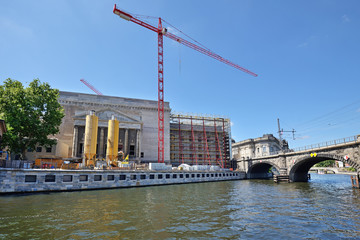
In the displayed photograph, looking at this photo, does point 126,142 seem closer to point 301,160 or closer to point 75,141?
point 75,141

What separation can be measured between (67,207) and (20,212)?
380cm

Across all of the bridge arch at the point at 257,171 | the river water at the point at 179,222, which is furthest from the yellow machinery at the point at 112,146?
the bridge arch at the point at 257,171

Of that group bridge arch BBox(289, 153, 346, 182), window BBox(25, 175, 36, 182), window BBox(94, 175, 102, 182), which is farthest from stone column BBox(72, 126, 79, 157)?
bridge arch BBox(289, 153, 346, 182)

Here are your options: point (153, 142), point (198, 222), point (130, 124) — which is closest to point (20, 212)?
point (198, 222)

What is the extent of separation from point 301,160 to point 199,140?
4697 cm

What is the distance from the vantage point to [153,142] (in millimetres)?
79625

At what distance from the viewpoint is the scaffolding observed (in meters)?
90.4

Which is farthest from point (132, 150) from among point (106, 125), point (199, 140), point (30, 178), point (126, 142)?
point (30, 178)

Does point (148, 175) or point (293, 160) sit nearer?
point (148, 175)

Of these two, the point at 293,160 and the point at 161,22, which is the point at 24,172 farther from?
the point at 161,22

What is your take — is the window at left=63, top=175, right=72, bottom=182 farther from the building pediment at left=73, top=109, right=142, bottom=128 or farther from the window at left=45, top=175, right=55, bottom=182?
the building pediment at left=73, top=109, right=142, bottom=128

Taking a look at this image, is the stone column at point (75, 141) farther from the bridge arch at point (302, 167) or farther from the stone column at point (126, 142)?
the bridge arch at point (302, 167)

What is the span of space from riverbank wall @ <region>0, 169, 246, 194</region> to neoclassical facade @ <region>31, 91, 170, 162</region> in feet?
72.8

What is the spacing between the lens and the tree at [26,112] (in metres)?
41.8
